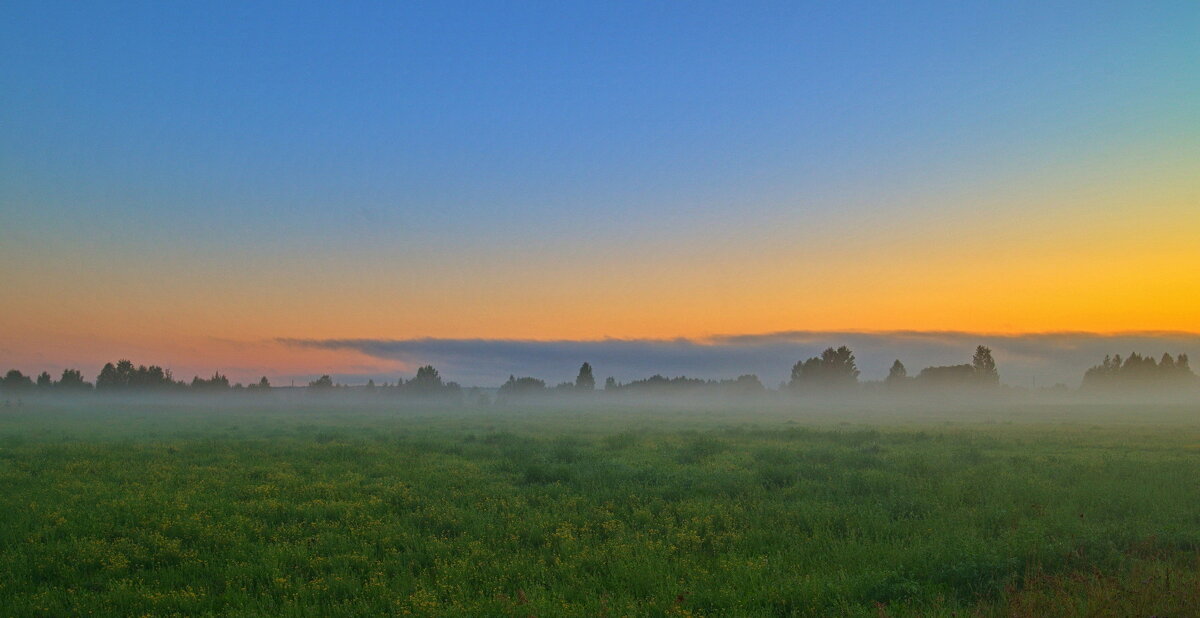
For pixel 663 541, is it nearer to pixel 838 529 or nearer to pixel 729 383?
pixel 838 529

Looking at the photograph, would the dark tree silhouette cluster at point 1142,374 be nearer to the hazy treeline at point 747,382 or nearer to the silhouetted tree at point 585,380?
the hazy treeline at point 747,382

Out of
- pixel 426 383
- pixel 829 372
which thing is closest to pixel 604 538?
pixel 426 383

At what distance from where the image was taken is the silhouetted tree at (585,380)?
531 ft

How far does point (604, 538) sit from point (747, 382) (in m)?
146

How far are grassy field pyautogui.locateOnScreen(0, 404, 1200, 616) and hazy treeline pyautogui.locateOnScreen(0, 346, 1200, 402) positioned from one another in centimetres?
9609

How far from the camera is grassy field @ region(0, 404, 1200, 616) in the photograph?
26.1 feet

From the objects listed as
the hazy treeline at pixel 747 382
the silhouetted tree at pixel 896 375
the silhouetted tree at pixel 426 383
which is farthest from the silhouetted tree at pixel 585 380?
the silhouetted tree at pixel 896 375

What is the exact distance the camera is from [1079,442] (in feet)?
84.4

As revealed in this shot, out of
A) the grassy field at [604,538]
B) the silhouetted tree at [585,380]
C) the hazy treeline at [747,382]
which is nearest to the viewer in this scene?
the grassy field at [604,538]

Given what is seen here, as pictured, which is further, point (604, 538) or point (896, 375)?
point (896, 375)

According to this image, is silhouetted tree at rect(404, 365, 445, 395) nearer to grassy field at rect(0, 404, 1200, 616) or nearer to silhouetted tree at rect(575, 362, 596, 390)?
silhouetted tree at rect(575, 362, 596, 390)

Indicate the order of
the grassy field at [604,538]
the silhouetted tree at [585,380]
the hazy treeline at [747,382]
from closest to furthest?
the grassy field at [604,538] < the hazy treeline at [747,382] < the silhouetted tree at [585,380]

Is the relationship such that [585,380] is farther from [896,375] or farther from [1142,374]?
[1142,374]

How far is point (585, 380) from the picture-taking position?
163m
